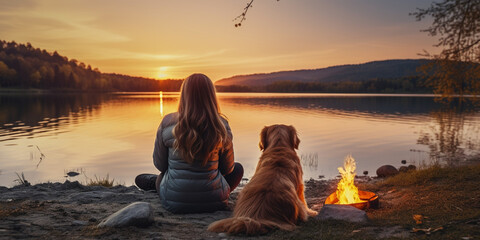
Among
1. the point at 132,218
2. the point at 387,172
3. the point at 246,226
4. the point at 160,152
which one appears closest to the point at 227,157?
the point at 160,152

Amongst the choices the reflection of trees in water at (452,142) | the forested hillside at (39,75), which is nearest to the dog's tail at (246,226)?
the reflection of trees in water at (452,142)

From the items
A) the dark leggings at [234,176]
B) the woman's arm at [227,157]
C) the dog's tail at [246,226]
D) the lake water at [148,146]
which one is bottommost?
the lake water at [148,146]

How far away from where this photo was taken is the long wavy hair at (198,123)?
16.5 ft

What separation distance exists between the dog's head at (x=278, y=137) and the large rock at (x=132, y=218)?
7.59 feet

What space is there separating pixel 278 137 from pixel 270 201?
1.43 metres

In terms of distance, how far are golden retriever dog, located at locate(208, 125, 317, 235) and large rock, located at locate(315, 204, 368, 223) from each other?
1.03 feet

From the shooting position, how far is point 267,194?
4.63 metres

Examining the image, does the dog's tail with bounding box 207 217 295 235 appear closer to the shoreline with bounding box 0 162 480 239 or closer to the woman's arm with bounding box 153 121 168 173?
the shoreline with bounding box 0 162 480 239

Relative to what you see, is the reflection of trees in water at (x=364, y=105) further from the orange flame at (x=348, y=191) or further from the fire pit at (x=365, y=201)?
the orange flame at (x=348, y=191)

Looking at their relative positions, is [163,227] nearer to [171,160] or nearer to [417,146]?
[171,160]

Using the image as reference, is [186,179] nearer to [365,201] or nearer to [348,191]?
[348,191]

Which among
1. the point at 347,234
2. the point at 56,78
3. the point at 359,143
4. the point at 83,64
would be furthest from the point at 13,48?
the point at 347,234

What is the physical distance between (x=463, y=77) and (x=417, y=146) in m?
10.1

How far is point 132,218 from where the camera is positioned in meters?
4.51
